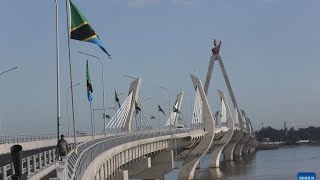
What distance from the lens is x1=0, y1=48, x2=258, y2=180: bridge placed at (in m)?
24.2

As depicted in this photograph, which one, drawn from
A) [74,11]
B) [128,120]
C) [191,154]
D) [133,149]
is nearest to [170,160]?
[128,120]

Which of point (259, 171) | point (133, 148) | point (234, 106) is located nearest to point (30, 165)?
point (133, 148)

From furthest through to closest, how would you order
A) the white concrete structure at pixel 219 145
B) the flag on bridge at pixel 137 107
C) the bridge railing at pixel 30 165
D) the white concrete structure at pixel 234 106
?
the white concrete structure at pixel 234 106
the white concrete structure at pixel 219 145
the flag on bridge at pixel 137 107
the bridge railing at pixel 30 165

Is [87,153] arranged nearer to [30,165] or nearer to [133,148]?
[30,165]

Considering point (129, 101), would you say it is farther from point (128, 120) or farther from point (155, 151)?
point (155, 151)

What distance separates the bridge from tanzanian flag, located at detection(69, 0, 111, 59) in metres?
4.79

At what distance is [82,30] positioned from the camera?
26.8m

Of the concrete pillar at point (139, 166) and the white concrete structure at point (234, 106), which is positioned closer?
the concrete pillar at point (139, 166)

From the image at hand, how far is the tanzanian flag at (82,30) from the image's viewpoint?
26578 mm

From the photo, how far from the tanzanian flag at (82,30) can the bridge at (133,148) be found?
4793 mm

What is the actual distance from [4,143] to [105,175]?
48.8 feet

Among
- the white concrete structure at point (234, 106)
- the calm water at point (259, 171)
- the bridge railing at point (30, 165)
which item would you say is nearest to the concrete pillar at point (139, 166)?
the calm water at point (259, 171)

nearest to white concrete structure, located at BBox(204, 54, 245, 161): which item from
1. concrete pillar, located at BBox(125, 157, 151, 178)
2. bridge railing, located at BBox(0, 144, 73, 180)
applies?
concrete pillar, located at BBox(125, 157, 151, 178)

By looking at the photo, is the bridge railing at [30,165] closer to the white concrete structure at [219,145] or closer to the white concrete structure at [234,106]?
the white concrete structure at [219,145]
